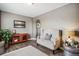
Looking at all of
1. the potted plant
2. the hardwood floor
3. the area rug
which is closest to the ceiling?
the potted plant

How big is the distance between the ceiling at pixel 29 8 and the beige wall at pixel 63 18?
86 millimetres

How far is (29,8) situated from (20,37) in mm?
621

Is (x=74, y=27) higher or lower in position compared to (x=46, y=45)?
higher

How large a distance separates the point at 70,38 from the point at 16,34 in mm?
1078

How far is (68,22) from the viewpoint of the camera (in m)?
1.56

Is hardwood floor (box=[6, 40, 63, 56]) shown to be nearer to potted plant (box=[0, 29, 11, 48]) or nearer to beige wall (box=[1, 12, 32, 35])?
potted plant (box=[0, 29, 11, 48])

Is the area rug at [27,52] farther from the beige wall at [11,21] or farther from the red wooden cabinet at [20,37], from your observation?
the beige wall at [11,21]

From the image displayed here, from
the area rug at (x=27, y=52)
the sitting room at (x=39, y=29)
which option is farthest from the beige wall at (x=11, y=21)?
the area rug at (x=27, y=52)

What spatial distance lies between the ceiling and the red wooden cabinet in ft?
1.41

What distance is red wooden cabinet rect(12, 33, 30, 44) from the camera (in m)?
1.61

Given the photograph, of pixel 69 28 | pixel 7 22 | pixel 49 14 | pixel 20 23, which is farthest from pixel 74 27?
pixel 7 22

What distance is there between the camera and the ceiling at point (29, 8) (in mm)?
1550

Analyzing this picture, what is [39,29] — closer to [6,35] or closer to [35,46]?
[35,46]

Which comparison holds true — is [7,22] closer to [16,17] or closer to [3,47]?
[16,17]
